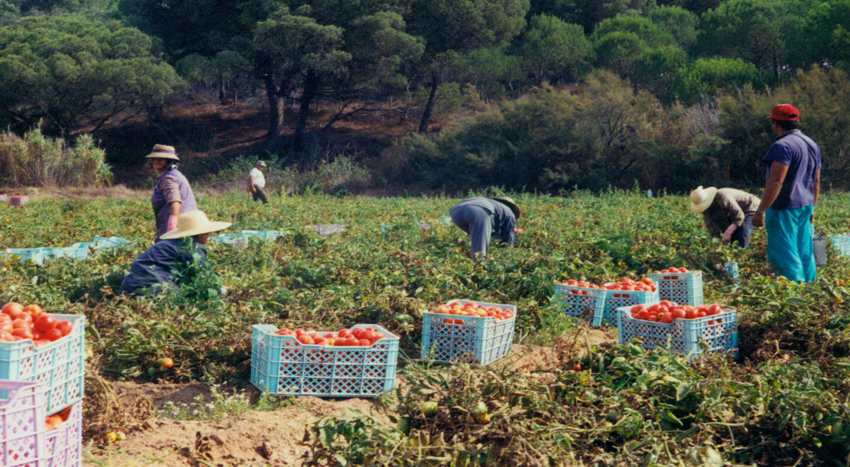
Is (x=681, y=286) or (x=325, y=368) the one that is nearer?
(x=325, y=368)

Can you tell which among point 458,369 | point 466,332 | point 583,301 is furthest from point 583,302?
point 458,369

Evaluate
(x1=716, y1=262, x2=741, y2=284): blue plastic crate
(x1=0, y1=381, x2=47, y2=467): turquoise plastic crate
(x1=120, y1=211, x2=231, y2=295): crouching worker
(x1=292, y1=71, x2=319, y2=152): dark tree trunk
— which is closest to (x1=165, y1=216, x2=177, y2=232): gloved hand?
(x1=120, y1=211, x2=231, y2=295): crouching worker

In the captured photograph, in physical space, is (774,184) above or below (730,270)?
above

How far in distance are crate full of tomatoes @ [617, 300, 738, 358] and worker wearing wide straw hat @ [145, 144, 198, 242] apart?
12.4 ft

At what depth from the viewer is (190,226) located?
6.09 meters

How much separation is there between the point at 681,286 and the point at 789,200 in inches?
44.2

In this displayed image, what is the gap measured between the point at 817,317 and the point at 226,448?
355 centimetres

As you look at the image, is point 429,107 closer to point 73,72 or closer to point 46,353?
point 73,72

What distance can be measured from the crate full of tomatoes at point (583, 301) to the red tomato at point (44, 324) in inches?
147

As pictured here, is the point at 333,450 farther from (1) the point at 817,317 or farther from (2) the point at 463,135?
(2) the point at 463,135

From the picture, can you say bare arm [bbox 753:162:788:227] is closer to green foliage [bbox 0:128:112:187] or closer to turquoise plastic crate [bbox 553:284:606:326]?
turquoise plastic crate [bbox 553:284:606:326]

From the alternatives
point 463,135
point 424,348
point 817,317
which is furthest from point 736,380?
point 463,135

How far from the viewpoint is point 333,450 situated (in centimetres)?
297

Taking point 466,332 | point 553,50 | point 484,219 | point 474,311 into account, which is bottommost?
point 466,332
